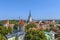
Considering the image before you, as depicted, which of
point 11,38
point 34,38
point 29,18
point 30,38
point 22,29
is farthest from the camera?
point 29,18

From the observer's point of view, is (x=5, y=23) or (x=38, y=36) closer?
(x=38, y=36)

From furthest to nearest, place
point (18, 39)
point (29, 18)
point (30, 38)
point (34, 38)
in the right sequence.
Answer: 1. point (29, 18)
2. point (18, 39)
3. point (30, 38)
4. point (34, 38)

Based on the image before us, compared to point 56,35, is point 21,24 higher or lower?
higher

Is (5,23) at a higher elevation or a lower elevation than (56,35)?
higher

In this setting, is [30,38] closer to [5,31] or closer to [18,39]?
→ [18,39]

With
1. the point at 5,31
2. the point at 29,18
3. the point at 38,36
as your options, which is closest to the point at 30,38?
the point at 38,36

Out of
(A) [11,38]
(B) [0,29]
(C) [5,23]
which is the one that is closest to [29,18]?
(C) [5,23]

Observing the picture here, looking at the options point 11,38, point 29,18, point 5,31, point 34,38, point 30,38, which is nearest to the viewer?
point 34,38

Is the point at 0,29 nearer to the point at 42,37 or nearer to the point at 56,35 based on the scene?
the point at 42,37

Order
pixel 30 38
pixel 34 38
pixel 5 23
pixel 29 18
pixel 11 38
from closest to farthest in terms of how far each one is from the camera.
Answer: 1. pixel 34 38
2. pixel 30 38
3. pixel 11 38
4. pixel 5 23
5. pixel 29 18
